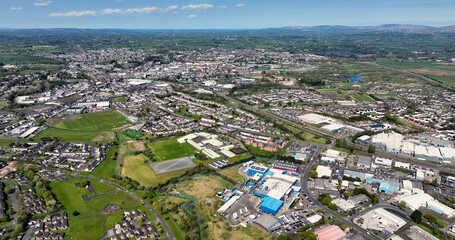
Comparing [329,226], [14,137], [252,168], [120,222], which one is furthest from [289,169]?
[14,137]

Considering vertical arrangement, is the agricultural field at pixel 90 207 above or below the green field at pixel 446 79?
below

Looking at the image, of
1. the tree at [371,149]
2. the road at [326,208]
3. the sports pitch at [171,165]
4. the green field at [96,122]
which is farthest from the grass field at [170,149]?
the tree at [371,149]

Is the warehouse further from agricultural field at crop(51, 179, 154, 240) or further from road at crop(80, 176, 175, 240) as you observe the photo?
agricultural field at crop(51, 179, 154, 240)

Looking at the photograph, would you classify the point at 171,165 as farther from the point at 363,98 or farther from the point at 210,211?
the point at 363,98

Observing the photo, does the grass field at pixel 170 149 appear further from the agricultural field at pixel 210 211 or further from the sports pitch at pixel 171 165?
the agricultural field at pixel 210 211

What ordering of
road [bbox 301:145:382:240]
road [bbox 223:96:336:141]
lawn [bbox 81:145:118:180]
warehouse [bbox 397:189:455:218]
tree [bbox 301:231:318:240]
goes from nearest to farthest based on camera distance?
tree [bbox 301:231:318:240] → road [bbox 301:145:382:240] → warehouse [bbox 397:189:455:218] → lawn [bbox 81:145:118:180] → road [bbox 223:96:336:141]

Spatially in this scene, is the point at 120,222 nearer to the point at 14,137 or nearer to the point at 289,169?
the point at 289,169

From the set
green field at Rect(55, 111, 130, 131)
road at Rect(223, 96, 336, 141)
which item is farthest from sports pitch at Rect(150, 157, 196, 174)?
road at Rect(223, 96, 336, 141)
